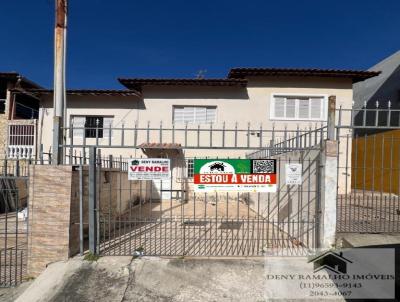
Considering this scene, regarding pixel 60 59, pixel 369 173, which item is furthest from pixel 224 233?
pixel 369 173

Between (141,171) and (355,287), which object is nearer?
(355,287)

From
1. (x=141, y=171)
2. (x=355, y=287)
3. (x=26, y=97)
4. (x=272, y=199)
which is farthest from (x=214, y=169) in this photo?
(x=26, y=97)

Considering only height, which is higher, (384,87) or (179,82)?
(384,87)

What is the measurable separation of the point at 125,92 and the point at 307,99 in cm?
885

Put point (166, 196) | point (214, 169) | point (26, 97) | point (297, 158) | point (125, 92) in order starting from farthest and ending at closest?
point (26, 97) → point (125, 92) → point (166, 196) → point (297, 158) → point (214, 169)

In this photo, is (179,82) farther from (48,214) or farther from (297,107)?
(48,214)

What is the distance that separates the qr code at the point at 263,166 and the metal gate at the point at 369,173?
1271 mm

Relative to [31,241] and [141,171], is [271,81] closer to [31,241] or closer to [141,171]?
[141,171]

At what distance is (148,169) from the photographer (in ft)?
16.9

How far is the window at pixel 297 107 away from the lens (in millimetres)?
14672

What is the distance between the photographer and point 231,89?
48.1ft

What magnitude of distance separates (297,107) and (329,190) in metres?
10.5

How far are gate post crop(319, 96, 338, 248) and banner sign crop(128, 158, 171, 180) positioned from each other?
104 inches

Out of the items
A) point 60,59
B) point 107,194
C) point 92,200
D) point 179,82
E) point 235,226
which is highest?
point 179,82
